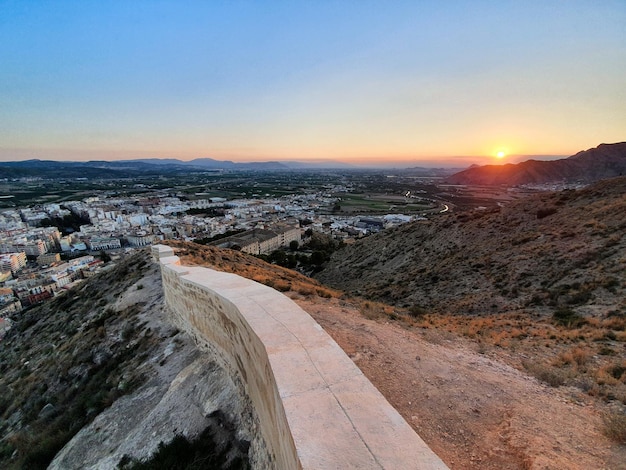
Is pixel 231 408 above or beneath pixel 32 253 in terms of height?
above

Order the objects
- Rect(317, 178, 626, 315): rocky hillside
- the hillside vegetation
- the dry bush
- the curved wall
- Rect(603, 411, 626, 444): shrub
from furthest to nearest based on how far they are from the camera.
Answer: Rect(317, 178, 626, 315): rocky hillside < the hillside vegetation < the dry bush < Rect(603, 411, 626, 444): shrub < the curved wall

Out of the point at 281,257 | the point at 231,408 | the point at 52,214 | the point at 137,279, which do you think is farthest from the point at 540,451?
the point at 52,214

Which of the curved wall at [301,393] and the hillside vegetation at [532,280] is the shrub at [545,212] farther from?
the curved wall at [301,393]

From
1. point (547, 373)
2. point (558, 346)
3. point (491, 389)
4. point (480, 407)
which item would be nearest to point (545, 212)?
point (558, 346)

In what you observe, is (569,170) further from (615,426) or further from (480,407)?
(480,407)

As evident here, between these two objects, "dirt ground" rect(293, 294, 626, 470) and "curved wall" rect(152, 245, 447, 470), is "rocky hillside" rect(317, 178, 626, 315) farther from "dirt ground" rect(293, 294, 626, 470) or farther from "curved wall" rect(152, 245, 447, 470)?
"curved wall" rect(152, 245, 447, 470)

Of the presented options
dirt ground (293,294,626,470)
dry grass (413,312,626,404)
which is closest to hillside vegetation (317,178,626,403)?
dry grass (413,312,626,404)

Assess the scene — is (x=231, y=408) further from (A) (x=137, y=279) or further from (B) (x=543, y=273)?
(B) (x=543, y=273)
